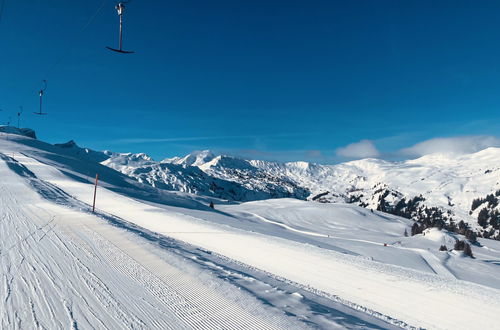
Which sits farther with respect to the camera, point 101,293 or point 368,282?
point 368,282

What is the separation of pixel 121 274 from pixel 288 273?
537 cm

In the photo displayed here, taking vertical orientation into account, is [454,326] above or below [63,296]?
below

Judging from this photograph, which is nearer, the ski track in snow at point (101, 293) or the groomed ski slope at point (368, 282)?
the ski track in snow at point (101, 293)

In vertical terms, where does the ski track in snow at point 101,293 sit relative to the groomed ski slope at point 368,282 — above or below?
above

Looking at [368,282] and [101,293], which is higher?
[101,293]

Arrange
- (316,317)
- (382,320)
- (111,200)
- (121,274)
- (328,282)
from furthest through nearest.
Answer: (111,200), (328,282), (121,274), (382,320), (316,317)

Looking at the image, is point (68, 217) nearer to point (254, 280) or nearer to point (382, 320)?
point (254, 280)

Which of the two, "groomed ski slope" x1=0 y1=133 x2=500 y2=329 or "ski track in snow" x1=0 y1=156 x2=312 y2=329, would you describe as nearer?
"ski track in snow" x1=0 y1=156 x2=312 y2=329

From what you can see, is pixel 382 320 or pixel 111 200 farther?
pixel 111 200

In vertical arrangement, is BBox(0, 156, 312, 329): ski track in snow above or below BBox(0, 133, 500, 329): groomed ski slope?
above

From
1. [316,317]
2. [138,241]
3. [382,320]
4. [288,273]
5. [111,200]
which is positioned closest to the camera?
[316,317]

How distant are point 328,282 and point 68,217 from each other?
13477mm

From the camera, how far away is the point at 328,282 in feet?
32.1

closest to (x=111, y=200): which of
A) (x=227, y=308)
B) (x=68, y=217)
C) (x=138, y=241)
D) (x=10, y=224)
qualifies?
(x=68, y=217)
